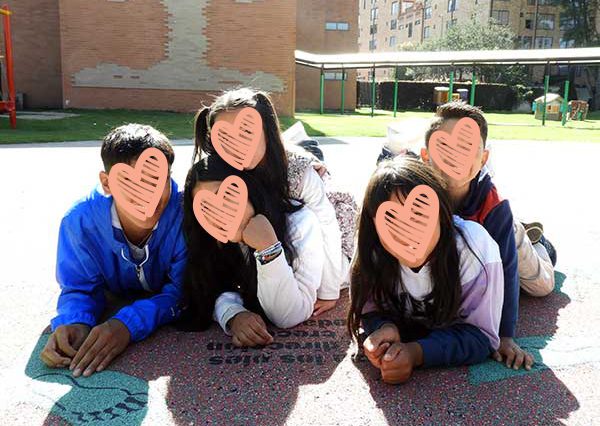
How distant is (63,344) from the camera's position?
2.27m

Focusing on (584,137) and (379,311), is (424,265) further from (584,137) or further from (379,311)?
(584,137)

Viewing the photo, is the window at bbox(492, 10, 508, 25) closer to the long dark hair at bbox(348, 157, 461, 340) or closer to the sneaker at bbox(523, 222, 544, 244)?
the sneaker at bbox(523, 222, 544, 244)

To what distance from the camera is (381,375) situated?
7.10ft

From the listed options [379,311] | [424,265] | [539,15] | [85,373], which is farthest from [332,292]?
[539,15]

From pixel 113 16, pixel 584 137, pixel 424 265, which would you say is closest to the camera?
pixel 424 265

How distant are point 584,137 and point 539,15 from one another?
134 ft
